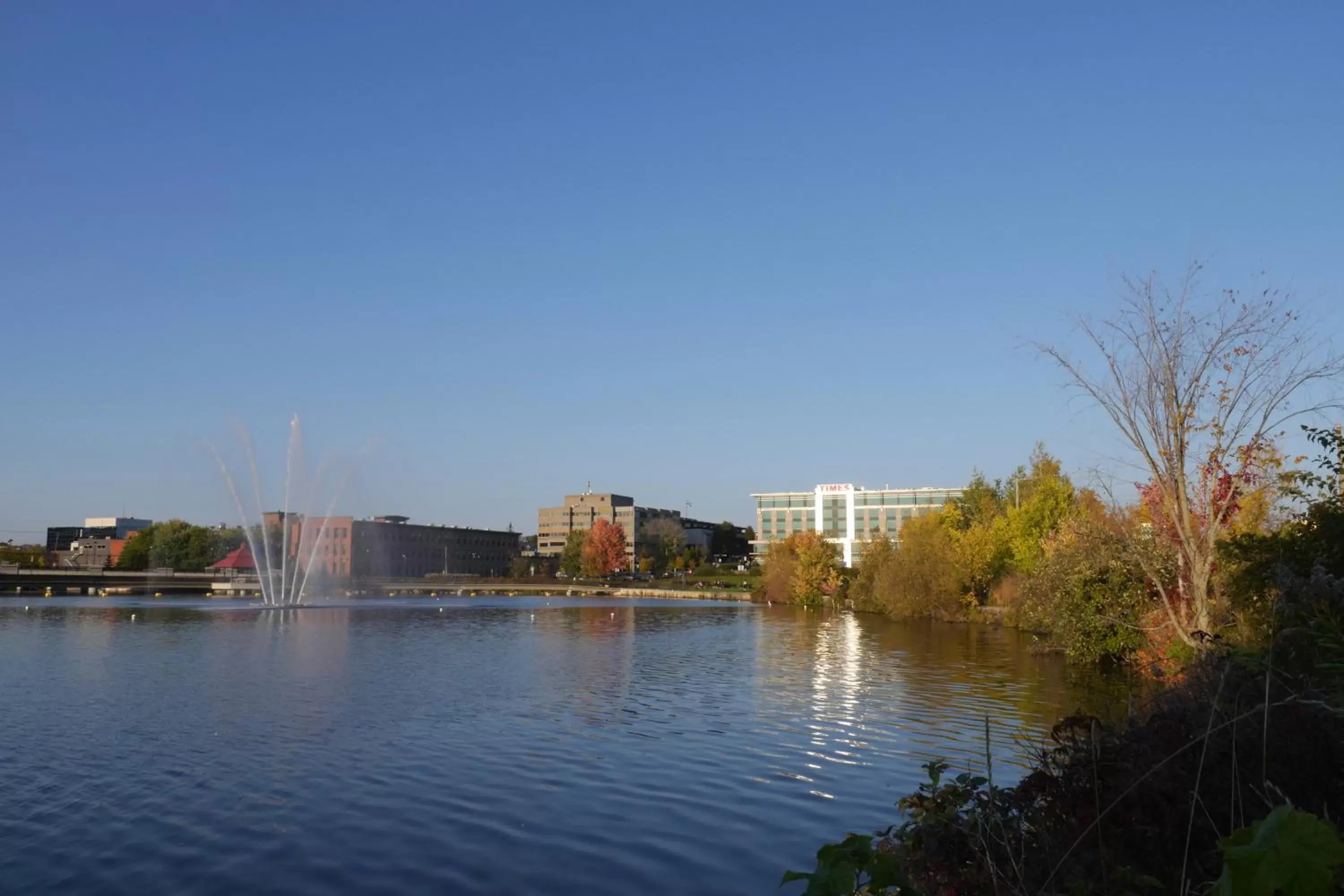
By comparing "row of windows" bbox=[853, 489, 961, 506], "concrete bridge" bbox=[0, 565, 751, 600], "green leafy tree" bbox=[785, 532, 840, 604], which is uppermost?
"row of windows" bbox=[853, 489, 961, 506]

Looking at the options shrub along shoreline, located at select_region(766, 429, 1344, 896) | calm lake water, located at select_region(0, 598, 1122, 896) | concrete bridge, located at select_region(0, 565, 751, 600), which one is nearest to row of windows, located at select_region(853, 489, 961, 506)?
concrete bridge, located at select_region(0, 565, 751, 600)

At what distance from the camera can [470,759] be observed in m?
21.0

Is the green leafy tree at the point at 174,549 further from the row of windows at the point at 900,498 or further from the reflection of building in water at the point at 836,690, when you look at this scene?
the reflection of building in water at the point at 836,690

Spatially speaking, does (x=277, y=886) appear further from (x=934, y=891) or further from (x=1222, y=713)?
(x=1222, y=713)

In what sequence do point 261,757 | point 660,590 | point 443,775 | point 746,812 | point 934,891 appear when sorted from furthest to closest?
point 660,590, point 261,757, point 443,775, point 746,812, point 934,891

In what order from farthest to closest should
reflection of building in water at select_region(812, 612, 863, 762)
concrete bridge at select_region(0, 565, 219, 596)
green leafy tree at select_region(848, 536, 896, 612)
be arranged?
concrete bridge at select_region(0, 565, 219, 596) → green leafy tree at select_region(848, 536, 896, 612) → reflection of building in water at select_region(812, 612, 863, 762)

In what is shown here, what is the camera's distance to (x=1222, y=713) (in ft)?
26.6

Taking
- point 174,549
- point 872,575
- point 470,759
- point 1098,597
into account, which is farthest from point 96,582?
point 470,759

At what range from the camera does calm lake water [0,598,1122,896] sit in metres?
13.9

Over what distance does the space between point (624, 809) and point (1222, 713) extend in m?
10.7

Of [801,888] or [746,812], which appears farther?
[746,812]

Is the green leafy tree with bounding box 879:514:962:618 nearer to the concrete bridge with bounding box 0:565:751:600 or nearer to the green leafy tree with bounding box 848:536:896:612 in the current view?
the green leafy tree with bounding box 848:536:896:612

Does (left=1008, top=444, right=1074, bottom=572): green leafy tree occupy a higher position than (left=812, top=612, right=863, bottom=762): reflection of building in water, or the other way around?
(left=1008, top=444, right=1074, bottom=572): green leafy tree

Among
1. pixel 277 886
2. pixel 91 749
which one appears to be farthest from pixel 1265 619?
pixel 91 749
